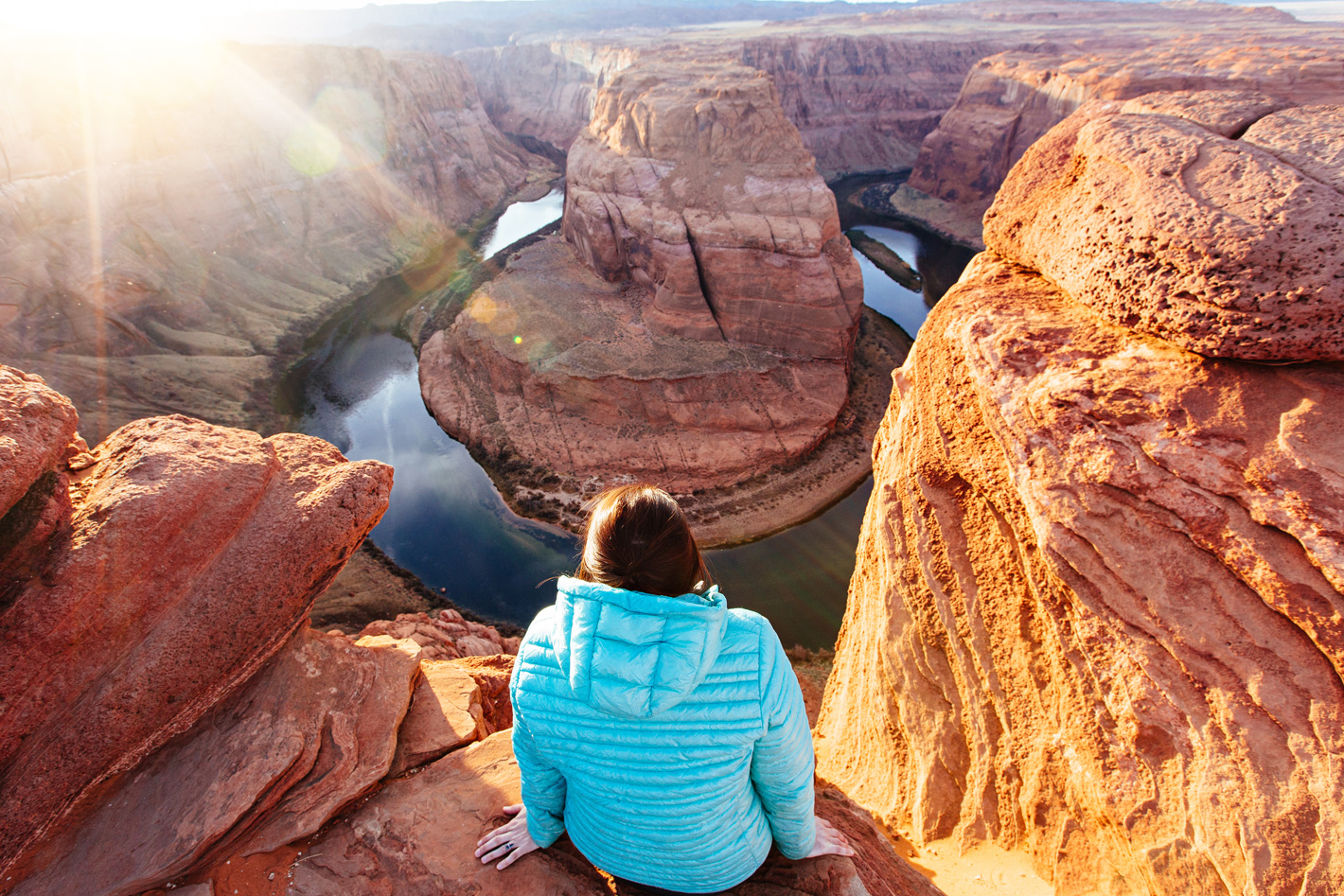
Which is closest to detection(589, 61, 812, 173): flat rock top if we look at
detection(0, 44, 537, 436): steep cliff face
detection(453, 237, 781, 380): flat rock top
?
detection(453, 237, 781, 380): flat rock top

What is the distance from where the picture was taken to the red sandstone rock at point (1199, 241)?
3.01m

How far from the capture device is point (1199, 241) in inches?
128

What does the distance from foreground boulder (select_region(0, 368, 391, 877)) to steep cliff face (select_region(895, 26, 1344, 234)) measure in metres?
38.7

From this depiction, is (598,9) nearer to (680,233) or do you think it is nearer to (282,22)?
(282,22)

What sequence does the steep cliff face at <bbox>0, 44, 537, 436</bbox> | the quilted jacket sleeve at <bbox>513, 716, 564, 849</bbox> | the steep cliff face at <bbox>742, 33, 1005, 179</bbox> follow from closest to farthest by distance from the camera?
the quilted jacket sleeve at <bbox>513, 716, 564, 849</bbox>, the steep cliff face at <bbox>0, 44, 537, 436</bbox>, the steep cliff face at <bbox>742, 33, 1005, 179</bbox>

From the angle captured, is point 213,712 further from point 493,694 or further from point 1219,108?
point 1219,108

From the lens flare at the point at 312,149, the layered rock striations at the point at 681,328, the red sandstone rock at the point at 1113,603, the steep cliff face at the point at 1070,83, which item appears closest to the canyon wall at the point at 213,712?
the red sandstone rock at the point at 1113,603

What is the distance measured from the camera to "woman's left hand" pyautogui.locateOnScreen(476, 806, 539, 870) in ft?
10.2

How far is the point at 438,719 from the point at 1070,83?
46.4 m

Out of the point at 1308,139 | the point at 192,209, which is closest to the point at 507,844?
the point at 1308,139

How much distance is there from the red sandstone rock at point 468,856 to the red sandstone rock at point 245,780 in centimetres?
27

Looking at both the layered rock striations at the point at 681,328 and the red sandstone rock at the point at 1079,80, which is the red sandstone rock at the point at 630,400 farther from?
the red sandstone rock at the point at 1079,80

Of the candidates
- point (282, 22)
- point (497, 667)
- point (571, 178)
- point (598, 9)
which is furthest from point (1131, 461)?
point (282, 22)

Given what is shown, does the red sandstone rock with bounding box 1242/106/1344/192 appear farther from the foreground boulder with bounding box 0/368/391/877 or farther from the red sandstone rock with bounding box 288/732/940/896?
the foreground boulder with bounding box 0/368/391/877
